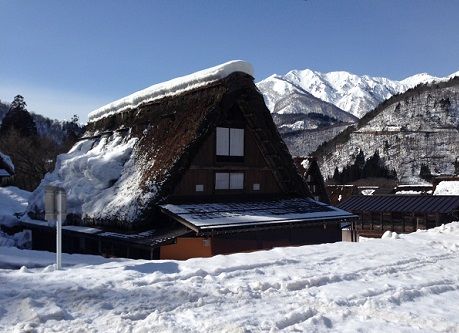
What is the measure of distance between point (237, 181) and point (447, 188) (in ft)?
76.4

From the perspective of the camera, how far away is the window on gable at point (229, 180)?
14867 millimetres

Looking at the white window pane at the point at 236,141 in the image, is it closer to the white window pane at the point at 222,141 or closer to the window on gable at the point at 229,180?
the white window pane at the point at 222,141

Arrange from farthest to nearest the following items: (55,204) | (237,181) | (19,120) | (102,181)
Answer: (19,120)
(102,181)
(237,181)
(55,204)

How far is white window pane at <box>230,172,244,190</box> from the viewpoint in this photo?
49.9ft

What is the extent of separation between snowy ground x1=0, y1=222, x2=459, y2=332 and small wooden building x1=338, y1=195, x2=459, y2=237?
17.4 meters

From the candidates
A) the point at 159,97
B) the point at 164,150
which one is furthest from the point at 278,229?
the point at 159,97

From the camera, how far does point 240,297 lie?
5348mm

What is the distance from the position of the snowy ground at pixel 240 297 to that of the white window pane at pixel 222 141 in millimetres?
7441

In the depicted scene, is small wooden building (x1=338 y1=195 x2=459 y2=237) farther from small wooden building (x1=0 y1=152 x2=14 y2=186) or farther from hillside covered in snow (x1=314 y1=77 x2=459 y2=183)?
hillside covered in snow (x1=314 y1=77 x2=459 y2=183)

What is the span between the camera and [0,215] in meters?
21.0

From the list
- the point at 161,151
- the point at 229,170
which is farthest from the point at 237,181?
the point at 161,151

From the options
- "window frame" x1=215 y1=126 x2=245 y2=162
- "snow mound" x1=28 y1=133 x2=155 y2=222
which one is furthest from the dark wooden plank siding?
"snow mound" x1=28 y1=133 x2=155 y2=222

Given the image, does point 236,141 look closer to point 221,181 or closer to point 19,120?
point 221,181

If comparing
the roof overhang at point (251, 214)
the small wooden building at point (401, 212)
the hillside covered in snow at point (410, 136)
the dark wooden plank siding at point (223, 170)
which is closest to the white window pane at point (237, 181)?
the dark wooden plank siding at point (223, 170)
